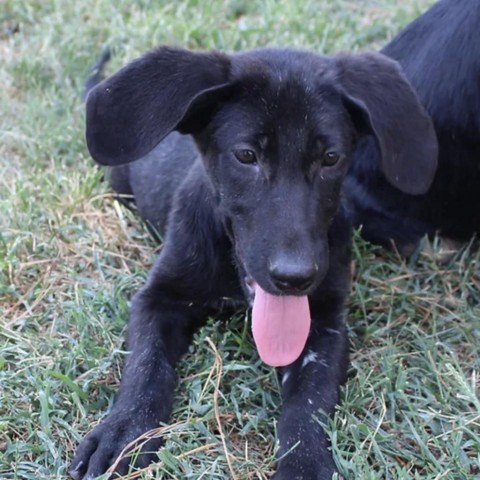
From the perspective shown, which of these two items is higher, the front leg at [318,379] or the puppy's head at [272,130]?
the puppy's head at [272,130]

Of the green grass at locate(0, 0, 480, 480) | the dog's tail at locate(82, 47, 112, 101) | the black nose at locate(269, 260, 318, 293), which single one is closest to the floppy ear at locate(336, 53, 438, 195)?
the black nose at locate(269, 260, 318, 293)

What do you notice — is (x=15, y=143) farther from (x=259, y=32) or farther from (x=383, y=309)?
(x=383, y=309)

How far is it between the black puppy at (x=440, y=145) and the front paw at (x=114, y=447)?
140 cm

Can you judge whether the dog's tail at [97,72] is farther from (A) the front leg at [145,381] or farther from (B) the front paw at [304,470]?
(B) the front paw at [304,470]

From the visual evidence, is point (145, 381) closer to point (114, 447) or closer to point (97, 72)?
point (114, 447)

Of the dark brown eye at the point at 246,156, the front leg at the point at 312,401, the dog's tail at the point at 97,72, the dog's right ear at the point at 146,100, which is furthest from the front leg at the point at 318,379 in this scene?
the dog's tail at the point at 97,72

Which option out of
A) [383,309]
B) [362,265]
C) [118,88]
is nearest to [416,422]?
[383,309]

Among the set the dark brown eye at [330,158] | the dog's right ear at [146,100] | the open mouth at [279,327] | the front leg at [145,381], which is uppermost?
the dog's right ear at [146,100]

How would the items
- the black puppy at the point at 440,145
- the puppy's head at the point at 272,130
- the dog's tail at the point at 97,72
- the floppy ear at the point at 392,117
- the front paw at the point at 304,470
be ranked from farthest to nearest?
the dog's tail at the point at 97,72 < the black puppy at the point at 440,145 < the floppy ear at the point at 392,117 < the puppy's head at the point at 272,130 < the front paw at the point at 304,470

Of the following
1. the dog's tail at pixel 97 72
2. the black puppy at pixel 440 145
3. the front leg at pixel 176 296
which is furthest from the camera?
the dog's tail at pixel 97 72

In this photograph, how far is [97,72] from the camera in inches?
201

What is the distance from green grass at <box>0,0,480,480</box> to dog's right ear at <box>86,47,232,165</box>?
0.77 metres

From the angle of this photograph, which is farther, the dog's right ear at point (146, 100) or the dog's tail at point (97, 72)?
the dog's tail at point (97, 72)

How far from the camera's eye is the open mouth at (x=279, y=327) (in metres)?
3.21
